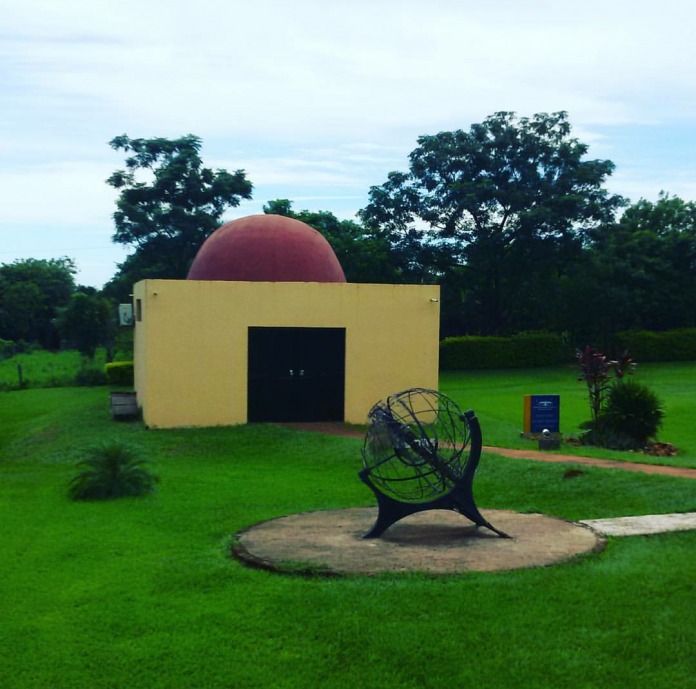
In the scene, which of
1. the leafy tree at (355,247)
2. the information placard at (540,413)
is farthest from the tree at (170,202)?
the information placard at (540,413)

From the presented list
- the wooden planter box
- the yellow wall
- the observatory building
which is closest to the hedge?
the observatory building

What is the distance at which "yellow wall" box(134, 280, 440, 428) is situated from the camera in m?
17.8

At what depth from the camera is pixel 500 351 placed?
37.3 m

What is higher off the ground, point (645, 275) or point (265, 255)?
point (645, 275)

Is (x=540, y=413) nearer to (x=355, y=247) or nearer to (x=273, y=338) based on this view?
(x=273, y=338)

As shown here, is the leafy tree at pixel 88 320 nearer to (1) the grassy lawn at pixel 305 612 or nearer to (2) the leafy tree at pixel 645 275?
(2) the leafy tree at pixel 645 275

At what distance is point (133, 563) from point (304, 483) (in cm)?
482

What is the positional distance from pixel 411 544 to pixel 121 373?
72.8 feet

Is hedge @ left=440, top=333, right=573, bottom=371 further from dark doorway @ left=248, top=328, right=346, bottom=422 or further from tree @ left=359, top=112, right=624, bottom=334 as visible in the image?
dark doorway @ left=248, top=328, right=346, bottom=422

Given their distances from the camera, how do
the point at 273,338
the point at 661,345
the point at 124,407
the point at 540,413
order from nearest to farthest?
the point at 540,413 < the point at 273,338 < the point at 124,407 < the point at 661,345

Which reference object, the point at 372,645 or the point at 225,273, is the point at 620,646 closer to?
the point at 372,645

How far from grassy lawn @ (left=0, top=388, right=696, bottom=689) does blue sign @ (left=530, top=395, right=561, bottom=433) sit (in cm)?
578

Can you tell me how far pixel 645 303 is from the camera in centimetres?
4066

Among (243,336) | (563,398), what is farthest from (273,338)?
(563,398)
